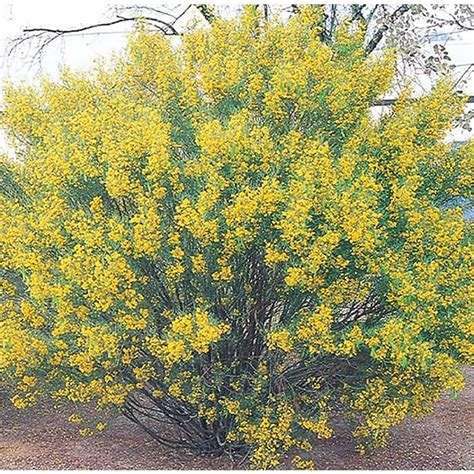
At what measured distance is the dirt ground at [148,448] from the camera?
13.9 feet

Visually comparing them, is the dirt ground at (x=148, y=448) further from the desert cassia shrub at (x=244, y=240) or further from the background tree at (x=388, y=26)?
the background tree at (x=388, y=26)

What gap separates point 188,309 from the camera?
378cm

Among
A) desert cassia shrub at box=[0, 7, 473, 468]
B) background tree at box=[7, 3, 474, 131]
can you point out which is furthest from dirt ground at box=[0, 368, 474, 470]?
background tree at box=[7, 3, 474, 131]

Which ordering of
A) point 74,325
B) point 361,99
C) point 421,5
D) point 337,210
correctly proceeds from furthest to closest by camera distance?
point 421,5
point 361,99
point 74,325
point 337,210

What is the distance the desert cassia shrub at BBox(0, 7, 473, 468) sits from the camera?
3469 millimetres

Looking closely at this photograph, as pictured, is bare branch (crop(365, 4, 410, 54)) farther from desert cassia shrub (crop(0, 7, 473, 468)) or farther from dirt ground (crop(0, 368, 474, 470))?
dirt ground (crop(0, 368, 474, 470))

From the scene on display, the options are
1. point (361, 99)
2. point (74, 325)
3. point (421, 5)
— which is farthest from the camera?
point (421, 5)

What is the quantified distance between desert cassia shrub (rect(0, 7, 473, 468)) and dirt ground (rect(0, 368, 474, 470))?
215 mm

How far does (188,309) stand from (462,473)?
1585mm

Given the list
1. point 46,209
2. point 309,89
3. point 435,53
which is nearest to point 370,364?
point 309,89

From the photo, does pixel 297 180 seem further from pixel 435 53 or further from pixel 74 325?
pixel 435 53

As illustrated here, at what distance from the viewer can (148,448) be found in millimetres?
4453

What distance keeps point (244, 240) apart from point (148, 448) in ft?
5.11

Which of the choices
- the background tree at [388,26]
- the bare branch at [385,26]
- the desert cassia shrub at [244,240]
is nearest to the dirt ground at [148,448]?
the desert cassia shrub at [244,240]
